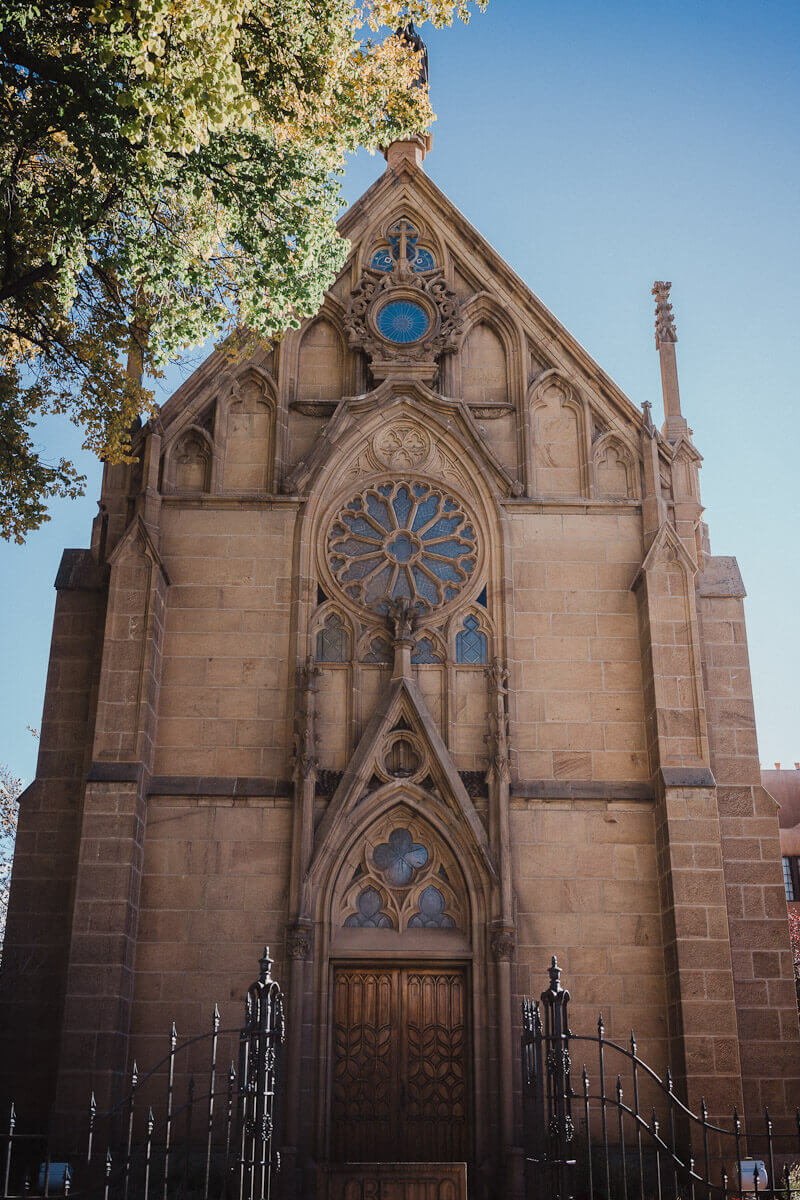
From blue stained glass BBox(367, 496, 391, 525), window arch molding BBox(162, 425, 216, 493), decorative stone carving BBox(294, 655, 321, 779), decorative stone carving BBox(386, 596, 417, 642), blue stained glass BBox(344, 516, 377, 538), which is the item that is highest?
window arch molding BBox(162, 425, 216, 493)

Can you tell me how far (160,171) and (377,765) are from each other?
7447 mm

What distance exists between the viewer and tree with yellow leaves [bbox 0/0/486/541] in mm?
10711

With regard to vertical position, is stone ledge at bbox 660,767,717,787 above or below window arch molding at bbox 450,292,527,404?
below

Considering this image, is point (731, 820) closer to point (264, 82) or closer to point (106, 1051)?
point (106, 1051)

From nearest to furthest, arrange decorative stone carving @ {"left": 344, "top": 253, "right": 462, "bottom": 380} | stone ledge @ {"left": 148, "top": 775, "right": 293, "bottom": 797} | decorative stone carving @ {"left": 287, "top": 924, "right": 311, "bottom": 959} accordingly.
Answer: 1. decorative stone carving @ {"left": 287, "top": 924, "right": 311, "bottom": 959}
2. stone ledge @ {"left": 148, "top": 775, "right": 293, "bottom": 797}
3. decorative stone carving @ {"left": 344, "top": 253, "right": 462, "bottom": 380}

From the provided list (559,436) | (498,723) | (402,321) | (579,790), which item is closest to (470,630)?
(498,723)

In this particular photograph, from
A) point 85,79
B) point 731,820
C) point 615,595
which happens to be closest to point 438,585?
point 615,595

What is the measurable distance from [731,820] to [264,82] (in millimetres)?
9988

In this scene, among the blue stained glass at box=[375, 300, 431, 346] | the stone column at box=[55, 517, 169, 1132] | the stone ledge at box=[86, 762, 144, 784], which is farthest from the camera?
the blue stained glass at box=[375, 300, 431, 346]

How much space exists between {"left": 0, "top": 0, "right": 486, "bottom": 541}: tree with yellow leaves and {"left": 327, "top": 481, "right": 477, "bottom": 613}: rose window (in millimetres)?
3736

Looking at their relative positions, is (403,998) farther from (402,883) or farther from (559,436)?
(559,436)

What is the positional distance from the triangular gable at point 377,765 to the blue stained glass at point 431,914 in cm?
73

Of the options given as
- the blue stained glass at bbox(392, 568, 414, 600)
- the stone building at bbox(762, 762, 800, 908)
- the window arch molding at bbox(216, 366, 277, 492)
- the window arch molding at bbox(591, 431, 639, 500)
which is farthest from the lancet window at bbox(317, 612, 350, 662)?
the stone building at bbox(762, 762, 800, 908)

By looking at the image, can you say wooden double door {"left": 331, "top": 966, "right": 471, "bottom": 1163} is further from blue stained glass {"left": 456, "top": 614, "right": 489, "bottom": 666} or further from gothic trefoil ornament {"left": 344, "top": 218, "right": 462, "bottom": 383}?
gothic trefoil ornament {"left": 344, "top": 218, "right": 462, "bottom": 383}
